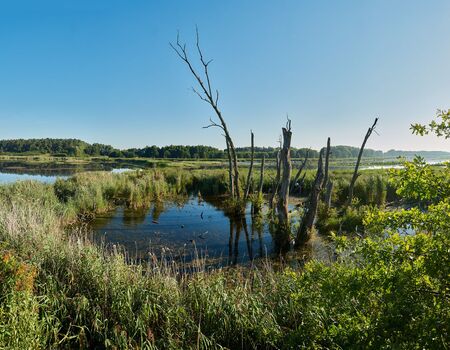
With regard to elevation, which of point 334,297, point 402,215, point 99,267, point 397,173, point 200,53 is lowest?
point 99,267

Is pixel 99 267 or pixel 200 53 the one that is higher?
pixel 200 53

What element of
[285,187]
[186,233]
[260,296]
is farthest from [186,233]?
[260,296]

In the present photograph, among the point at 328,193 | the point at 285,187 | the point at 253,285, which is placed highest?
the point at 285,187

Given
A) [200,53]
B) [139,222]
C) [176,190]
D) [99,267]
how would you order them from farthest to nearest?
[176,190], [200,53], [139,222], [99,267]

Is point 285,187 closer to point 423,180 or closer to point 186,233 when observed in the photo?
point 186,233

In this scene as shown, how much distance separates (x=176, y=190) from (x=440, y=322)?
18.1m

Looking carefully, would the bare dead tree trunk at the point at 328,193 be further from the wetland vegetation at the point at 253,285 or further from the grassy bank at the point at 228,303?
the grassy bank at the point at 228,303

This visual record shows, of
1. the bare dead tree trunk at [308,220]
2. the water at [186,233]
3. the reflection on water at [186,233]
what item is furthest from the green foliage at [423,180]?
the bare dead tree trunk at [308,220]

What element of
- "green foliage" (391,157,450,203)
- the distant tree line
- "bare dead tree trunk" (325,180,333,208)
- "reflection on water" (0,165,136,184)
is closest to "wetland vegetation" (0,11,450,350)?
"green foliage" (391,157,450,203)

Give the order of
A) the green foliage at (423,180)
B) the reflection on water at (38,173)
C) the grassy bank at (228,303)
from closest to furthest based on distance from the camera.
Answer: the grassy bank at (228,303)
the green foliage at (423,180)
the reflection on water at (38,173)

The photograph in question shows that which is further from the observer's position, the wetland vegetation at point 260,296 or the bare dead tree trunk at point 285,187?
the bare dead tree trunk at point 285,187

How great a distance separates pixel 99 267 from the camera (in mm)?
4574

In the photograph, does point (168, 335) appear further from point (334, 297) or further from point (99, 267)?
point (334, 297)

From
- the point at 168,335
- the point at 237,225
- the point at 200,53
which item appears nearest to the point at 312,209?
the point at 237,225
